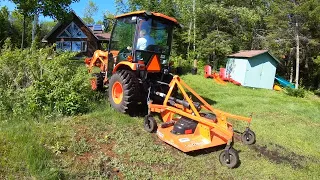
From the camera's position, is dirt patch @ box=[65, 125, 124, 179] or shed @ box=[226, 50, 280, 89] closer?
dirt patch @ box=[65, 125, 124, 179]

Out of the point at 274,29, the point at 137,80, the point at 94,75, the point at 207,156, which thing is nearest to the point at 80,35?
the point at 274,29

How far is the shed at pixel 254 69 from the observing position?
1734 centimetres

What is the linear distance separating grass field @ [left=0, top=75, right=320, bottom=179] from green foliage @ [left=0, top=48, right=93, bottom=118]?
38cm

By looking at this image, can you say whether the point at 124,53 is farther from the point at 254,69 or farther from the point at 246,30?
the point at 246,30

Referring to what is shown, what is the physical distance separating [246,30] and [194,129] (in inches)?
780

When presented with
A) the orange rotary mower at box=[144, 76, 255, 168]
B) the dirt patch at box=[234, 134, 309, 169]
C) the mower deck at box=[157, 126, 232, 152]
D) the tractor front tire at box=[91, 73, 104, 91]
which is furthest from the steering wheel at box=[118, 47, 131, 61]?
the dirt patch at box=[234, 134, 309, 169]

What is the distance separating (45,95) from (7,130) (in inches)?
54.0

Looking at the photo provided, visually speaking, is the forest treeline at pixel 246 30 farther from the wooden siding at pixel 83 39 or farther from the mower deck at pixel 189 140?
the mower deck at pixel 189 140

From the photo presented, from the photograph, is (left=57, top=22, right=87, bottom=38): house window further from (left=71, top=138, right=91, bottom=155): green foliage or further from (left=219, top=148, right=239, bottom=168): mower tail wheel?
(left=219, top=148, right=239, bottom=168): mower tail wheel

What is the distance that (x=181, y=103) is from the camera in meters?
6.08

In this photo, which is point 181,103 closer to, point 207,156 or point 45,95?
point 207,156

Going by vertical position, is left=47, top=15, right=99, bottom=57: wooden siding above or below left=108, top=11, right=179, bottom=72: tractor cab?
above

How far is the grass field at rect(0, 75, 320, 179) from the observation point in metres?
4.21

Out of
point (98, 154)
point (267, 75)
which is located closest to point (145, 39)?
point (98, 154)
